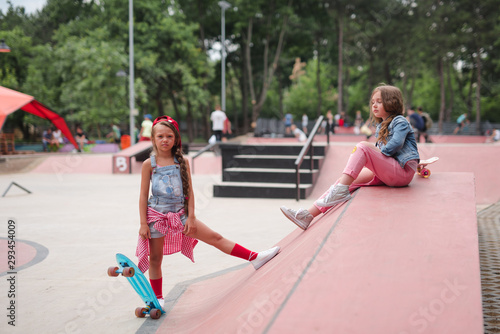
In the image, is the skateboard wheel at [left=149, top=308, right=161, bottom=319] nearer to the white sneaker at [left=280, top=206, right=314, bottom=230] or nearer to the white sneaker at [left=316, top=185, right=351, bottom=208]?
the white sneaker at [left=280, top=206, right=314, bottom=230]

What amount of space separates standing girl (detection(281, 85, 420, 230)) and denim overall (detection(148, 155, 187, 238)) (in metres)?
1.16

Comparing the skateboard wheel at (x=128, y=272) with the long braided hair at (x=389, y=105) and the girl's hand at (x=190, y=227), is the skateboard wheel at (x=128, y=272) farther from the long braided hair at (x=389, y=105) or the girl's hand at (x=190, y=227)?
the long braided hair at (x=389, y=105)

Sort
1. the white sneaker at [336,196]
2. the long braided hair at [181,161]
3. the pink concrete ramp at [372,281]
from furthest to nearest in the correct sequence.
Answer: the white sneaker at [336,196], the long braided hair at [181,161], the pink concrete ramp at [372,281]

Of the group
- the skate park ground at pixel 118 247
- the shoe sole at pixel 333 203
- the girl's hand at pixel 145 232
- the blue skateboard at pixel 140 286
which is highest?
the shoe sole at pixel 333 203

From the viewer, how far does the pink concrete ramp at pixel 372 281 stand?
6.91 ft

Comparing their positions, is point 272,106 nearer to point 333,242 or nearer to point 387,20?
point 387,20

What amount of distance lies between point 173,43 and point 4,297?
31.5 metres

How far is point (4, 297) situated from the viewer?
3.90 meters

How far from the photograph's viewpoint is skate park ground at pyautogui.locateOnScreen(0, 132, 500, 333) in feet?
11.2

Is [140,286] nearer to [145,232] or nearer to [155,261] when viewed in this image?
[155,261]

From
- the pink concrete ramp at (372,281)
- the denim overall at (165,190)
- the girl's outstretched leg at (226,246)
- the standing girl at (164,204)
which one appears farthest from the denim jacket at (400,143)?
the denim overall at (165,190)

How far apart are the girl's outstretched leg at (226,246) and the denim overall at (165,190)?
155 millimetres

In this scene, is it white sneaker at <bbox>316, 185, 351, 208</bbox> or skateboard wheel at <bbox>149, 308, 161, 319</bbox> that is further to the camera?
white sneaker at <bbox>316, 185, 351, 208</bbox>

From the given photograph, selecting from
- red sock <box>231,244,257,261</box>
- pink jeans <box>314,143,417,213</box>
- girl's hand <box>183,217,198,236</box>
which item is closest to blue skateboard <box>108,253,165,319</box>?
girl's hand <box>183,217,198,236</box>
